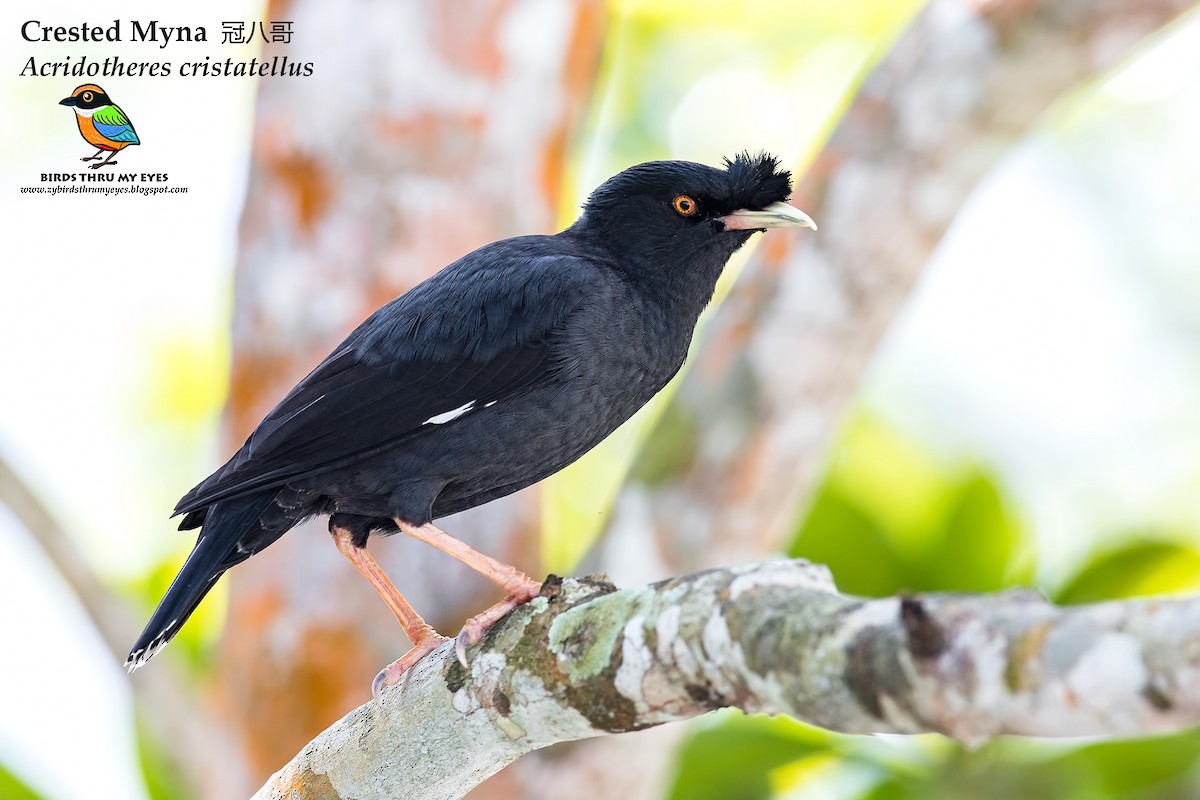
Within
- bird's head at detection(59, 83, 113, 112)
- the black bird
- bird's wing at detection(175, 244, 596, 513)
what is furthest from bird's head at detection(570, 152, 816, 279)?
bird's head at detection(59, 83, 113, 112)

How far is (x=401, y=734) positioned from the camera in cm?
291

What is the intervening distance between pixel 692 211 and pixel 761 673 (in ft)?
7.92

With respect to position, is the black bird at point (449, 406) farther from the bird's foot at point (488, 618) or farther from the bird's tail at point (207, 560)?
the bird's foot at point (488, 618)

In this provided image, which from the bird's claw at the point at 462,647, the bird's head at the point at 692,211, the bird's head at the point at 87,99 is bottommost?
the bird's claw at the point at 462,647

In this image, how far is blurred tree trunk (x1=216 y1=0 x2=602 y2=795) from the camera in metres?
5.54

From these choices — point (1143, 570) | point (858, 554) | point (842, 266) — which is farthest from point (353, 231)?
point (1143, 570)

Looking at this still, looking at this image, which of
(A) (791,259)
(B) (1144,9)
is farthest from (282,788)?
(B) (1144,9)

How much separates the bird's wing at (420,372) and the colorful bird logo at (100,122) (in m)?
3.03

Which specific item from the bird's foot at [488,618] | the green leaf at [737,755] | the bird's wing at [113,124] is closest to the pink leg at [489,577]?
the bird's foot at [488,618]

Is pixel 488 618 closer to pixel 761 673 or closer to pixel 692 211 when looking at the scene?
pixel 761 673

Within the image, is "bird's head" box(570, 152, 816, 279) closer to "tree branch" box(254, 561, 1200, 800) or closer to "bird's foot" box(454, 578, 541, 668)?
"bird's foot" box(454, 578, 541, 668)

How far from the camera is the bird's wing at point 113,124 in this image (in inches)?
245

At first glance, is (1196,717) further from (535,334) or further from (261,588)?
(261,588)

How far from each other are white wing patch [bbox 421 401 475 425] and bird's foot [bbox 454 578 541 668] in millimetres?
613
